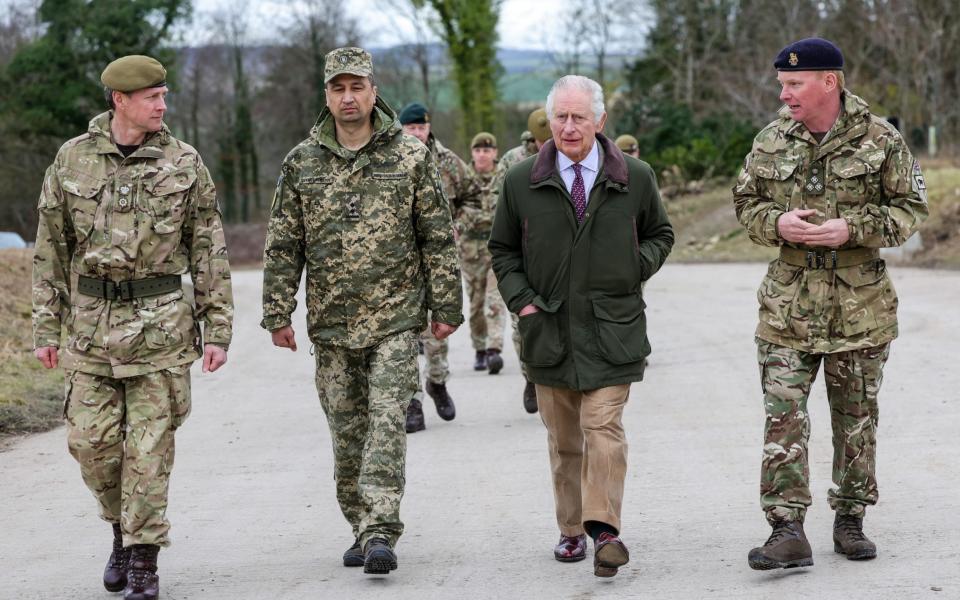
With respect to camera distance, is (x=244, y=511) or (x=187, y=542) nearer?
(x=187, y=542)

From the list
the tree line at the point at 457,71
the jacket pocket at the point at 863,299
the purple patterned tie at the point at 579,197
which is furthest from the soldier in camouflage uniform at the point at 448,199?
the tree line at the point at 457,71

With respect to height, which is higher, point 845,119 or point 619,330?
point 845,119

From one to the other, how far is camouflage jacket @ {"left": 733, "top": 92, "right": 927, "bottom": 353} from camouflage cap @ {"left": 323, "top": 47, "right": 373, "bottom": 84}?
1826 mm

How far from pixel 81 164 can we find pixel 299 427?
16.0 feet

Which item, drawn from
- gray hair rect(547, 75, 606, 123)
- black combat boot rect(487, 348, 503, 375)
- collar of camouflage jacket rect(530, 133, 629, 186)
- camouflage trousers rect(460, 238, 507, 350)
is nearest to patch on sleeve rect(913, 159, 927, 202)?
collar of camouflage jacket rect(530, 133, 629, 186)

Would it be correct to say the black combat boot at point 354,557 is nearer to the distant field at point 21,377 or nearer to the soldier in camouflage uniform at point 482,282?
the distant field at point 21,377

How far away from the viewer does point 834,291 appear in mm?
6207

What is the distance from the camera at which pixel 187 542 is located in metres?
7.18

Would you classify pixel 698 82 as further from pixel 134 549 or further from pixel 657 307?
pixel 134 549

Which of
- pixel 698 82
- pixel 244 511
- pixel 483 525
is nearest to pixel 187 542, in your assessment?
pixel 244 511

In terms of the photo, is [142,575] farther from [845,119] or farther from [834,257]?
[845,119]

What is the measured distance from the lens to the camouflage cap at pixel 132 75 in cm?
616

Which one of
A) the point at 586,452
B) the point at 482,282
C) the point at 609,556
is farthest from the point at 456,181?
A: the point at 609,556

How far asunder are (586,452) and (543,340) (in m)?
0.52
